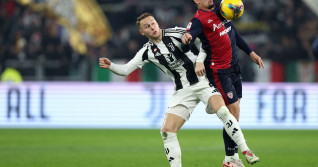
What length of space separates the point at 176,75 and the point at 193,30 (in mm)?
549

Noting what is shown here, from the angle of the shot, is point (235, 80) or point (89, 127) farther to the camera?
point (89, 127)

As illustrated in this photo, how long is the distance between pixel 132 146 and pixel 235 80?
4.02 meters

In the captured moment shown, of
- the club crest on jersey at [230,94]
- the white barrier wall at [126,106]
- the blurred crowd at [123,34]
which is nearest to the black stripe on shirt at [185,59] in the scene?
the club crest on jersey at [230,94]

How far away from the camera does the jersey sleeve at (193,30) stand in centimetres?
688

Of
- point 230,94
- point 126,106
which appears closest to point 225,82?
point 230,94

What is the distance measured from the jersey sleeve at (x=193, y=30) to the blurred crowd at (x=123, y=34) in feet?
33.9

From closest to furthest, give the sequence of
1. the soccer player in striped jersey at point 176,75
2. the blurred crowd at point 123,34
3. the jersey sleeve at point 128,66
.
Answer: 1. the soccer player in striped jersey at point 176,75
2. the jersey sleeve at point 128,66
3. the blurred crowd at point 123,34

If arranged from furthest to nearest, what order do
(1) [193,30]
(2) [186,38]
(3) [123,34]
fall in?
(3) [123,34]
(1) [193,30]
(2) [186,38]

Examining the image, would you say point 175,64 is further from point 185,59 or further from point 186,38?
point 186,38

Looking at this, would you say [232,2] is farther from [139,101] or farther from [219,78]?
[139,101]

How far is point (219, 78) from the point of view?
284 inches

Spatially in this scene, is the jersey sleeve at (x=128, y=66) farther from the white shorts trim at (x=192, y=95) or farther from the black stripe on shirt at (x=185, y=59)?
the white shorts trim at (x=192, y=95)

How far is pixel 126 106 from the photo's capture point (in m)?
15.1

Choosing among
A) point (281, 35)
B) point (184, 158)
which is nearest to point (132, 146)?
point (184, 158)
